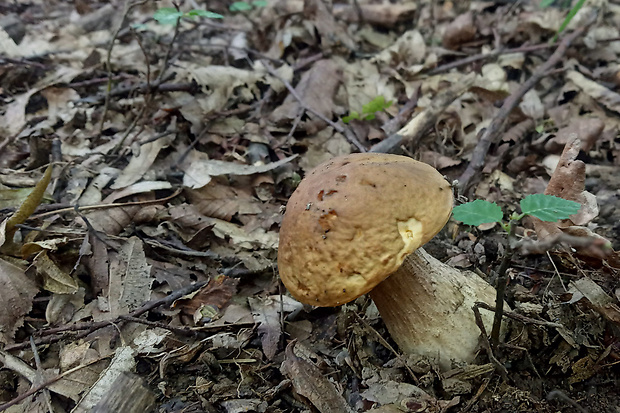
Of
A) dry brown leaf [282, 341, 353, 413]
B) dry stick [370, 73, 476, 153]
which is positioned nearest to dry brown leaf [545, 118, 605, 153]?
dry stick [370, 73, 476, 153]

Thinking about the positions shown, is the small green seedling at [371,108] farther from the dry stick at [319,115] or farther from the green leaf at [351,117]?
the dry stick at [319,115]

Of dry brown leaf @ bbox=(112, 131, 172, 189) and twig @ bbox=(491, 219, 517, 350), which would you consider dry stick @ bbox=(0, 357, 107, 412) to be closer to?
dry brown leaf @ bbox=(112, 131, 172, 189)

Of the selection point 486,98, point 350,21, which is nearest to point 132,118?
point 350,21

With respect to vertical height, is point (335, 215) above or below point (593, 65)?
above

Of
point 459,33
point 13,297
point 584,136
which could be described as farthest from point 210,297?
point 459,33

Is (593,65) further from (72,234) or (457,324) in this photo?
(72,234)

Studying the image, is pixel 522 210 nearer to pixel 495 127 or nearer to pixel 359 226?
pixel 359 226
